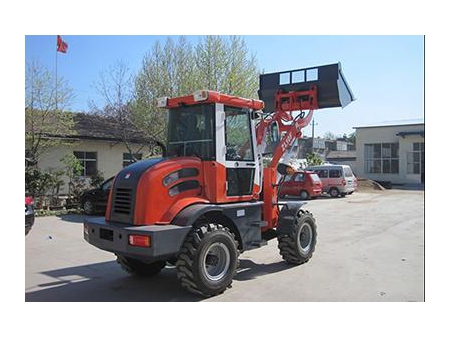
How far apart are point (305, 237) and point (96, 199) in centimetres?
917

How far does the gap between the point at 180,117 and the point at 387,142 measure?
117 ft

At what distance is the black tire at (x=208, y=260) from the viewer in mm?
5484

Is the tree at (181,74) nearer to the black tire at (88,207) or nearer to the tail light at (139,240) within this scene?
the black tire at (88,207)

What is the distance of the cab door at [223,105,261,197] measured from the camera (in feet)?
21.4

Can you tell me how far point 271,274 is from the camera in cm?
695

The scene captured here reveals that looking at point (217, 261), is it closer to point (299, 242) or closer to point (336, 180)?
point (299, 242)

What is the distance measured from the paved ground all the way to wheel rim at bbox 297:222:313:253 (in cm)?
29

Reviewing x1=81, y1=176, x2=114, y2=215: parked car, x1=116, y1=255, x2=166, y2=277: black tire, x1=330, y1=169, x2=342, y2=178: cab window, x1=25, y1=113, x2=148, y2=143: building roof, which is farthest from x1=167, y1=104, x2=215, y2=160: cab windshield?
x1=330, y1=169, x2=342, y2=178: cab window

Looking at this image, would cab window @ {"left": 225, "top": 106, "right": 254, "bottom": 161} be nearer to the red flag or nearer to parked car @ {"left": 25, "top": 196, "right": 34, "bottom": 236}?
parked car @ {"left": 25, "top": 196, "right": 34, "bottom": 236}

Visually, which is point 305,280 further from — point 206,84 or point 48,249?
point 206,84

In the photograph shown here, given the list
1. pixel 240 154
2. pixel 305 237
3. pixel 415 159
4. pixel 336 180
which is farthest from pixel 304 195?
pixel 415 159

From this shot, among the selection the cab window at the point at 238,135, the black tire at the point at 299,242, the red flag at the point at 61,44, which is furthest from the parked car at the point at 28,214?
the black tire at the point at 299,242

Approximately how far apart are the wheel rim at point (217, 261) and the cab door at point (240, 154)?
934 mm

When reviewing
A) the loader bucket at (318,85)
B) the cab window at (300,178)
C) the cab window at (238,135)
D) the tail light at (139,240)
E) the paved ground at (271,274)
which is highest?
the loader bucket at (318,85)
